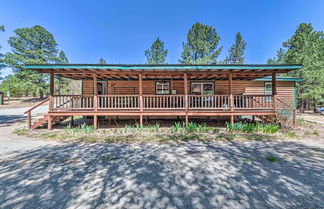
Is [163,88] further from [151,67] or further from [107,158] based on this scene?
[107,158]

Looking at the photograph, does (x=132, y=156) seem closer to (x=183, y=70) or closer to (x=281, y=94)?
(x=183, y=70)

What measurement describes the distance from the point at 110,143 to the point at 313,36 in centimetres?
2220

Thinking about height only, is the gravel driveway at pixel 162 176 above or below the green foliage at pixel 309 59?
below

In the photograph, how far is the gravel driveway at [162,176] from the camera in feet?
7.32

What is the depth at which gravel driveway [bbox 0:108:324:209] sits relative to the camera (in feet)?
7.32

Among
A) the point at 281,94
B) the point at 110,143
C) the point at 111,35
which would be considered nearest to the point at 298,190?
the point at 110,143

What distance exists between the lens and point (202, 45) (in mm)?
22875

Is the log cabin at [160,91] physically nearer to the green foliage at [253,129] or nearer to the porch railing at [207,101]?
the porch railing at [207,101]

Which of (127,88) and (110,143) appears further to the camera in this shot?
(127,88)

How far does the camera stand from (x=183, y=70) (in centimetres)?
720

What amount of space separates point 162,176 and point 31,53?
118ft

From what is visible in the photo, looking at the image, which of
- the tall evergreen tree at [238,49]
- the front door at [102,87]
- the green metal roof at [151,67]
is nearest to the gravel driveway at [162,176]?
the green metal roof at [151,67]

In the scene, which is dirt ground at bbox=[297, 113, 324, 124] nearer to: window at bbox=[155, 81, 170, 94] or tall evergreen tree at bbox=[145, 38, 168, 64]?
window at bbox=[155, 81, 170, 94]

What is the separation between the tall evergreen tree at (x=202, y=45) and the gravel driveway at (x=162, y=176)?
21200 mm
